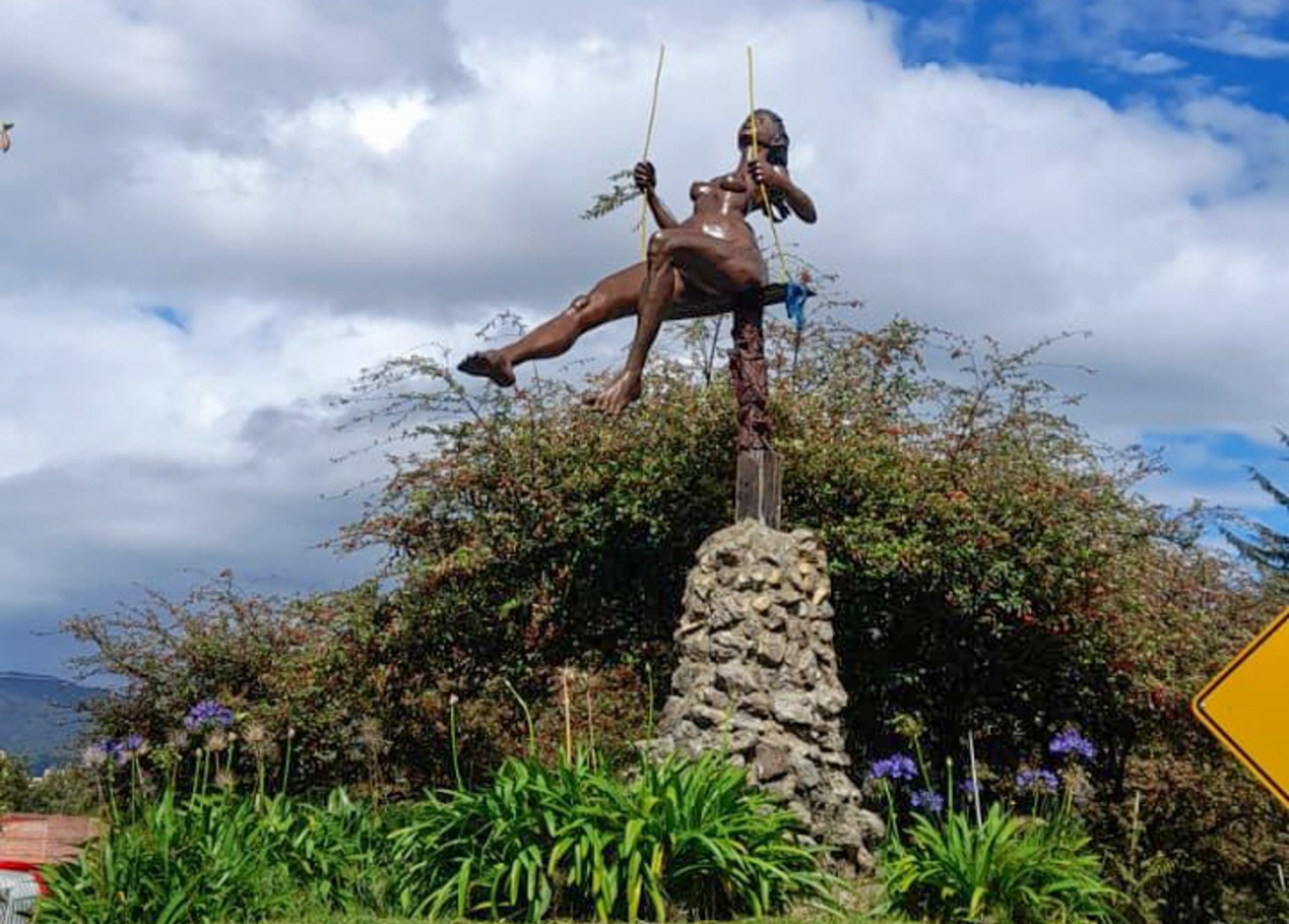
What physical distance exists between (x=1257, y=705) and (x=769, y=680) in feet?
14.7

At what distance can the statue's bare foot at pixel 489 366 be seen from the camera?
31.6ft

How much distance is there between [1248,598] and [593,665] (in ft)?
21.9

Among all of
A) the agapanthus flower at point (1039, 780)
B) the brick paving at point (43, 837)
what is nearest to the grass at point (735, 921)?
the agapanthus flower at point (1039, 780)

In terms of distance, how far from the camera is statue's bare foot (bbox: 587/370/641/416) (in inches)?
387

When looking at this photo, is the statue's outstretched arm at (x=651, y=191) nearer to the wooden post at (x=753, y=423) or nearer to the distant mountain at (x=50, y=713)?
the wooden post at (x=753, y=423)

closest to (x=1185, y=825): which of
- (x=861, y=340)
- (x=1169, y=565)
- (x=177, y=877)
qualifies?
(x=1169, y=565)

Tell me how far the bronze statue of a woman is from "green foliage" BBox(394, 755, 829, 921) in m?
3.00

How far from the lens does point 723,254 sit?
10055 mm

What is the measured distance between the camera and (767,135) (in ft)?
35.2

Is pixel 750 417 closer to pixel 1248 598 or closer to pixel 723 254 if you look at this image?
pixel 723 254

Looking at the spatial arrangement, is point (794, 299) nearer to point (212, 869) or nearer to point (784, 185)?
point (784, 185)

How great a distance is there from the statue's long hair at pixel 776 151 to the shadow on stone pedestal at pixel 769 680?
8.37 feet

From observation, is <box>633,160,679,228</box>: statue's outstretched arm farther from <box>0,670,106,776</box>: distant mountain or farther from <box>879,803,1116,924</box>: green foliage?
<box>0,670,106,776</box>: distant mountain

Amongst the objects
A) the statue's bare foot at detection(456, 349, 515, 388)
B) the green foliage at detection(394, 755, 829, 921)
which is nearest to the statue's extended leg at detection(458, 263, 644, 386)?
the statue's bare foot at detection(456, 349, 515, 388)
